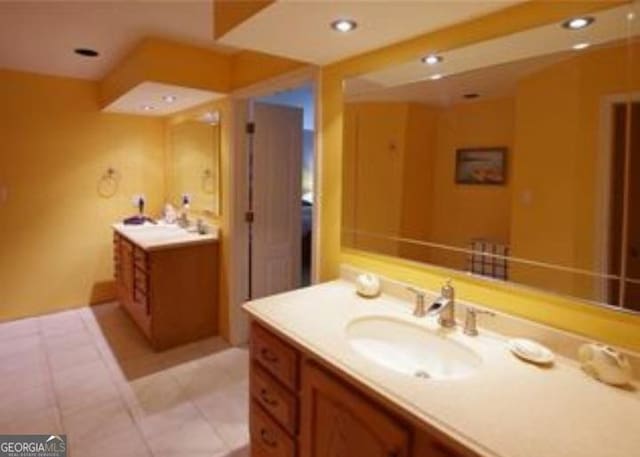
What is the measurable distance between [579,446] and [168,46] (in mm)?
2869

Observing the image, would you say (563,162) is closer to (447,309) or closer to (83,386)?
(447,309)

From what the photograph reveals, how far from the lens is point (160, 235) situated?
3273 mm

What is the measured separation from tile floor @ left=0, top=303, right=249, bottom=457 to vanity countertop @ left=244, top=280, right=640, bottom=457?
3.75ft

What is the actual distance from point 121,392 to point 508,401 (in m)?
2.33

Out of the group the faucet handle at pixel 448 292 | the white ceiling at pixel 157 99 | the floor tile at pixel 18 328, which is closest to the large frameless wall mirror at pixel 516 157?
the faucet handle at pixel 448 292

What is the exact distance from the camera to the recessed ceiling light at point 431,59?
5.12 feet

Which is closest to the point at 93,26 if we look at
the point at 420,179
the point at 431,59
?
the point at 431,59

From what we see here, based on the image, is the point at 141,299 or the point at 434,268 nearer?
the point at 434,268

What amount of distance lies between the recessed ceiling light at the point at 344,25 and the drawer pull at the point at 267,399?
1.41 metres

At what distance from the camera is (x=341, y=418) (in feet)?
3.86

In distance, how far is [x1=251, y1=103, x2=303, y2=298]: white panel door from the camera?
125 inches

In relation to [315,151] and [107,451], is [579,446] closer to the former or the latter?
[315,151]

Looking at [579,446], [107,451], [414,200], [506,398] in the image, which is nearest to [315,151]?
[414,200]

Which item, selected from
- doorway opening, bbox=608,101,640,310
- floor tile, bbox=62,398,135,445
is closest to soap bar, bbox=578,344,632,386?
doorway opening, bbox=608,101,640,310
